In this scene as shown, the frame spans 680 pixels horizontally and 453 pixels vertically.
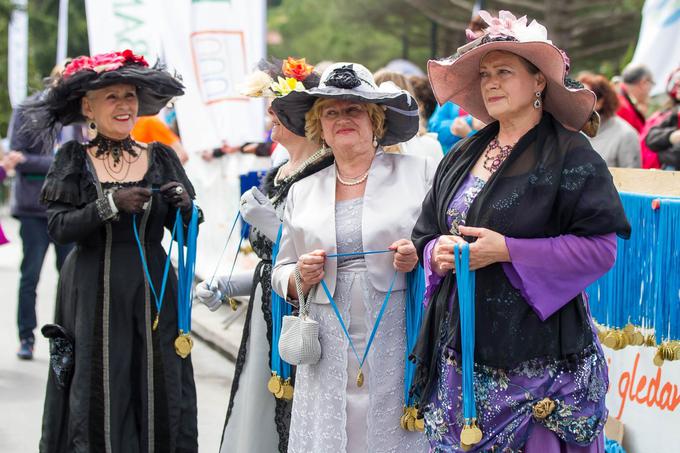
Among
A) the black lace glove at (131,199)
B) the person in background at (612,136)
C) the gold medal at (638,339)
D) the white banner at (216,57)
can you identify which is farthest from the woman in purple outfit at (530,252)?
the white banner at (216,57)

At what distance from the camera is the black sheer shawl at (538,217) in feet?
10.1

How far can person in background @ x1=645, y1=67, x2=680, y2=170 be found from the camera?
258 inches

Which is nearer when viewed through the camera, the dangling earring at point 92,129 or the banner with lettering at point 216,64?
the dangling earring at point 92,129

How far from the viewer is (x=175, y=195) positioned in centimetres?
482

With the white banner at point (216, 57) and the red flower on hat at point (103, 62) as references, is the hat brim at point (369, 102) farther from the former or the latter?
the white banner at point (216, 57)

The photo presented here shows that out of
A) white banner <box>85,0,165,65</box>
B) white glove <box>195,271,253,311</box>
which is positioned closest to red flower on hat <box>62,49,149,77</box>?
white glove <box>195,271,253,311</box>

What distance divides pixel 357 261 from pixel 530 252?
0.95 metres

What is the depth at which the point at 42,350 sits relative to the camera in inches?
322

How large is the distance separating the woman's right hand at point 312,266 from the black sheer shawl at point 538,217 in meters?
0.71

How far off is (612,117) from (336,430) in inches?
156

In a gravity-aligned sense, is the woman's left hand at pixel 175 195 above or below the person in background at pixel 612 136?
below

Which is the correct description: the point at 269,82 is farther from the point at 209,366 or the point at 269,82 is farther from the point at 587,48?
the point at 587,48

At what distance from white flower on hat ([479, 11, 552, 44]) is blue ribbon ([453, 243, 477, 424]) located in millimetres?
676

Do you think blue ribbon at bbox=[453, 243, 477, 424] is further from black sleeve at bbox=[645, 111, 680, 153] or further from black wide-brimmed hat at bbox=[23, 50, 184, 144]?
black sleeve at bbox=[645, 111, 680, 153]
